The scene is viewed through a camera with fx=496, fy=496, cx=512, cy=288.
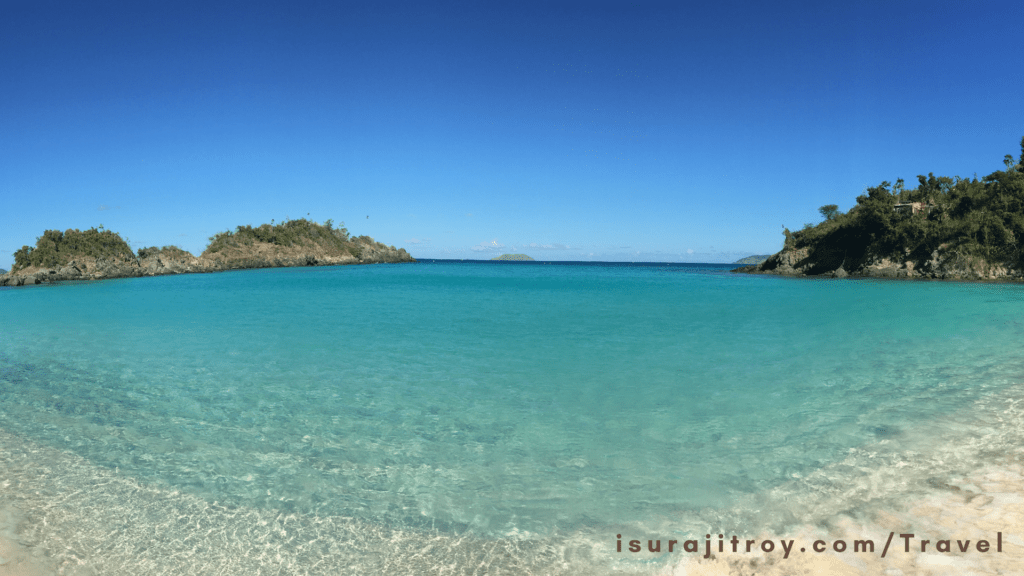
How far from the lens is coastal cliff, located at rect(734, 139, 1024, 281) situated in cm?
4538

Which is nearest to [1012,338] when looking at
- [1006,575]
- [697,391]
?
[697,391]

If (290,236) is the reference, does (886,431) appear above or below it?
below

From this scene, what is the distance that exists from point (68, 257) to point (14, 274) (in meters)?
5.10

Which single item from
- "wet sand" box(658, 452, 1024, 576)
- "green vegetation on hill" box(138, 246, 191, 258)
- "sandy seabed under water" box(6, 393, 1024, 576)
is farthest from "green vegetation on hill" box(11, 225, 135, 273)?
"wet sand" box(658, 452, 1024, 576)

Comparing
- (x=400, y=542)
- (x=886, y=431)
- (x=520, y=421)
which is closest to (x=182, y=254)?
(x=520, y=421)

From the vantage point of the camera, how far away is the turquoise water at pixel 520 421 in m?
4.67

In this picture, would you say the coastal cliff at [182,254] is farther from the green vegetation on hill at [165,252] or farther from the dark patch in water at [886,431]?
the dark patch in water at [886,431]

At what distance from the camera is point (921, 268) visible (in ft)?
162

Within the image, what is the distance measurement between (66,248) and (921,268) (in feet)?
317

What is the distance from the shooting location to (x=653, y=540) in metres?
4.13

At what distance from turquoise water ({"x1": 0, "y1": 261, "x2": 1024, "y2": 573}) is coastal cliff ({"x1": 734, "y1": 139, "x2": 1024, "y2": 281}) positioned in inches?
1607

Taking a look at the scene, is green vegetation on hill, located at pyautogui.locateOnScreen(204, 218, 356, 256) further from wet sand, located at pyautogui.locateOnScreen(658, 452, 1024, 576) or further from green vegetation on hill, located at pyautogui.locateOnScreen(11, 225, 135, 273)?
wet sand, located at pyautogui.locateOnScreen(658, 452, 1024, 576)

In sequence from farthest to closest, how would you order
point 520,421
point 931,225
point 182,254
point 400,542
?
point 182,254
point 931,225
point 520,421
point 400,542

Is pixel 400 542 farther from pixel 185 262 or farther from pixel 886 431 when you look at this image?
pixel 185 262
